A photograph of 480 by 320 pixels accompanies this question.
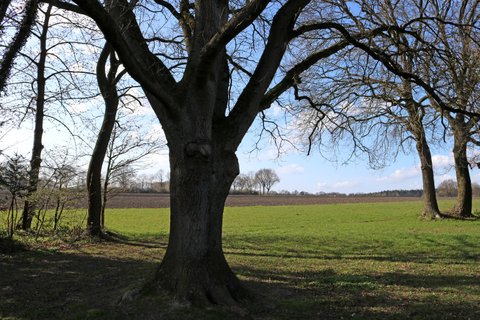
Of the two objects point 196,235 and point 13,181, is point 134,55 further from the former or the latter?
point 13,181

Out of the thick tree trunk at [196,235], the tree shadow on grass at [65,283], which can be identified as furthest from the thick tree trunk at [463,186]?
the thick tree trunk at [196,235]

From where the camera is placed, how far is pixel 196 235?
261 inches

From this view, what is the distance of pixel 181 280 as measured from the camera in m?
6.51

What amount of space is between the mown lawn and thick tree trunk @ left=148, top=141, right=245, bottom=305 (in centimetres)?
37

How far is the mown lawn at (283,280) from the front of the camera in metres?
6.39

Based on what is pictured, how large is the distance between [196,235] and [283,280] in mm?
3222

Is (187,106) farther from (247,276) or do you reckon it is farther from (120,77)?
(120,77)

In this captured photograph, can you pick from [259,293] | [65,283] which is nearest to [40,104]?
[65,283]

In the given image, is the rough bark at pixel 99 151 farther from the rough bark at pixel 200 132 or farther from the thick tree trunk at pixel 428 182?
the thick tree trunk at pixel 428 182

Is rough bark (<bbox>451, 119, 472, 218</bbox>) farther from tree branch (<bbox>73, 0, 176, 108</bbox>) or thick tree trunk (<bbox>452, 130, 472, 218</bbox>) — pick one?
tree branch (<bbox>73, 0, 176, 108</bbox>)

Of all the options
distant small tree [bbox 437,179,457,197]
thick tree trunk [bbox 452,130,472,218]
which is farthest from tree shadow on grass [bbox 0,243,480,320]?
distant small tree [bbox 437,179,457,197]

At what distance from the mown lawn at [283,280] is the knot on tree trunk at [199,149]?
2162 millimetres

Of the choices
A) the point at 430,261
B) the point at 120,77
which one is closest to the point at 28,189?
the point at 120,77

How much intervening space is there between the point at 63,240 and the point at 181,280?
35.5 feet
